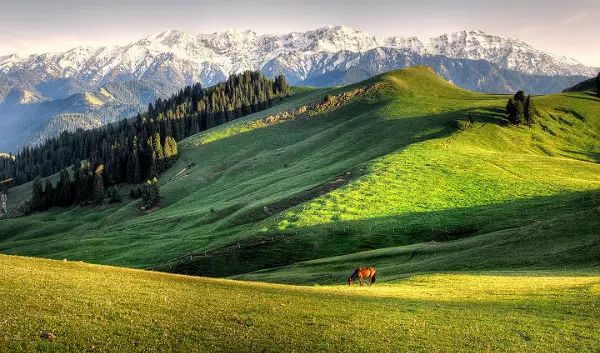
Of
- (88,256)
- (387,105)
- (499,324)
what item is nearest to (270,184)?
(88,256)

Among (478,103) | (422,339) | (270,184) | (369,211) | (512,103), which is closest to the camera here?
(422,339)

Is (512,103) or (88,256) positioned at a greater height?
(512,103)

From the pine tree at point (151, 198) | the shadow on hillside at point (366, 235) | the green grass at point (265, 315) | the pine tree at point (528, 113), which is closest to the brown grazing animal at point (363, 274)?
the green grass at point (265, 315)

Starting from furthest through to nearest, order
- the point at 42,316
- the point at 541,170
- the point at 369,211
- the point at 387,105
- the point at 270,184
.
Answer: the point at 387,105 → the point at 270,184 → the point at 541,170 → the point at 369,211 → the point at 42,316

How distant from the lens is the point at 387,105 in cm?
19038

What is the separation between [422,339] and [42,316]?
20.1m

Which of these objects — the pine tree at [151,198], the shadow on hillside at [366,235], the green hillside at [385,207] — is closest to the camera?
the green hillside at [385,207]

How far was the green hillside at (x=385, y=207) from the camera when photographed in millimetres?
63125

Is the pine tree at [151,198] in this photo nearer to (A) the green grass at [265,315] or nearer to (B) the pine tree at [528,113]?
(A) the green grass at [265,315]

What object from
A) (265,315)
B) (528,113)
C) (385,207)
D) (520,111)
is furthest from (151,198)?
(265,315)

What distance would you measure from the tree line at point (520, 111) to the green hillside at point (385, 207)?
2.88 m

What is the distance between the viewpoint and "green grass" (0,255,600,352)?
2370 cm

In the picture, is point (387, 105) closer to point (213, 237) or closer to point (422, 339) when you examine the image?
point (213, 237)

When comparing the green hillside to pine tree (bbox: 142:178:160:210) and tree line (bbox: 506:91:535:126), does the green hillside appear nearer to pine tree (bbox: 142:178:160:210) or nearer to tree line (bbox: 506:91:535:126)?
tree line (bbox: 506:91:535:126)
